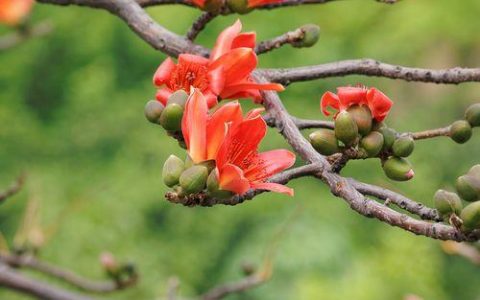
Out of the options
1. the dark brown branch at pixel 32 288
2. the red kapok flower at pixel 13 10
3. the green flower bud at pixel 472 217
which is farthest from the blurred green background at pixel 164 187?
the green flower bud at pixel 472 217

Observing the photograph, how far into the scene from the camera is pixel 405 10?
7.69 m

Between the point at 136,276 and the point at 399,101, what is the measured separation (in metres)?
6.96

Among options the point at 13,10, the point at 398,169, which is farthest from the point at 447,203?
the point at 13,10

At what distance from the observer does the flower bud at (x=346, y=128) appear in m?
0.91

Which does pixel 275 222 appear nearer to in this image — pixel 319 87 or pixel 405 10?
pixel 319 87

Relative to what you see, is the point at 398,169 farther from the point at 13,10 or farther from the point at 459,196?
the point at 13,10

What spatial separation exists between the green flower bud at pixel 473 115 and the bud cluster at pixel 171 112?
0.97 ft

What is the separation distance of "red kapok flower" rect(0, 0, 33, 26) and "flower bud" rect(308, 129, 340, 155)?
1278 mm

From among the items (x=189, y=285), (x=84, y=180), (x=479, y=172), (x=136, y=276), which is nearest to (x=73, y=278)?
(x=136, y=276)

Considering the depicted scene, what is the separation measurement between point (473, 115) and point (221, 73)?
261 mm

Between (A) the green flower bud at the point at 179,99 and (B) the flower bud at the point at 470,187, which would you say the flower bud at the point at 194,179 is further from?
(B) the flower bud at the point at 470,187

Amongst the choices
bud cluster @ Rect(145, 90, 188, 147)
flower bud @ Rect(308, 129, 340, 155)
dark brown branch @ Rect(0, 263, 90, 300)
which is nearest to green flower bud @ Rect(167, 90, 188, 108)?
bud cluster @ Rect(145, 90, 188, 147)

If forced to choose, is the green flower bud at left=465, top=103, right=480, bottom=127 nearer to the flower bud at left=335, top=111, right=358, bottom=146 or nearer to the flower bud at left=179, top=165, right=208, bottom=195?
the flower bud at left=335, top=111, right=358, bottom=146

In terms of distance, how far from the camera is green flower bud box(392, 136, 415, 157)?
0.93 meters
